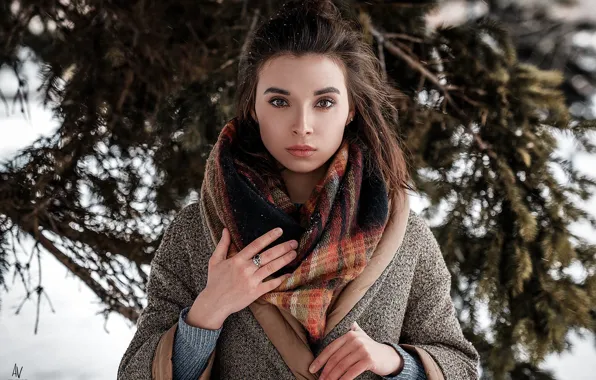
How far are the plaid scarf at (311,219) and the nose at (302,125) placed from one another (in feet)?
Result: 0.27

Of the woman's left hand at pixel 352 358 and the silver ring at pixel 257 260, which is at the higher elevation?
the silver ring at pixel 257 260

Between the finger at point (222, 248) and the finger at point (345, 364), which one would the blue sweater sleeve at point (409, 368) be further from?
the finger at point (222, 248)

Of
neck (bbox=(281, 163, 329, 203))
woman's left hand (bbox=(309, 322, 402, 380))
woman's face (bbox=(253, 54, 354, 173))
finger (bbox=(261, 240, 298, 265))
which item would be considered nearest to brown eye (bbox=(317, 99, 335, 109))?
woman's face (bbox=(253, 54, 354, 173))

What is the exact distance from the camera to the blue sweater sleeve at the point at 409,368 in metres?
1.05

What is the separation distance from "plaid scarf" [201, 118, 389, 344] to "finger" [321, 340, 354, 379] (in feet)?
0.15

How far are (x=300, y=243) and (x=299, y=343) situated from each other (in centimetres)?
16

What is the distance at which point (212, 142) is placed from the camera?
158cm

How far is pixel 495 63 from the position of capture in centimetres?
154

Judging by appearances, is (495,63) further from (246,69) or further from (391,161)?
(246,69)

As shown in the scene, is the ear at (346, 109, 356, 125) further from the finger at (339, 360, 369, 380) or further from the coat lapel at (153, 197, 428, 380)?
the finger at (339, 360, 369, 380)

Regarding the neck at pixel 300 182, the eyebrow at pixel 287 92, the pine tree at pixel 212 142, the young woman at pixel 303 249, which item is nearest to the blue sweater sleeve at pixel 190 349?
the young woman at pixel 303 249

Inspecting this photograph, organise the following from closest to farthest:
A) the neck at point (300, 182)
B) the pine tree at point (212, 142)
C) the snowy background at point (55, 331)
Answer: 1. the neck at point (300, 182)
2. the pine tree at point (212, 142)
3. the snowy background at point (55, 331)

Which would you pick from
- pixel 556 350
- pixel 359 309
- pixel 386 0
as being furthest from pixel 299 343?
pixel 386 0

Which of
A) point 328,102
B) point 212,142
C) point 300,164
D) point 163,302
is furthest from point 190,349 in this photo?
point 212,142
